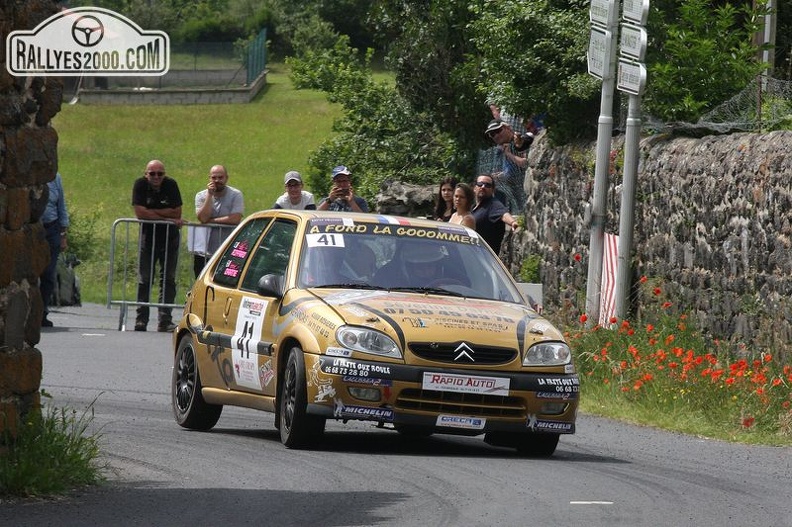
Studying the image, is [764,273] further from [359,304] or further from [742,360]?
[359,304]

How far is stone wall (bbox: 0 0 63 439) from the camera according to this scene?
8734mm

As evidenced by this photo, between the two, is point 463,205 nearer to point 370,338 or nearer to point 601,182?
point 601,182

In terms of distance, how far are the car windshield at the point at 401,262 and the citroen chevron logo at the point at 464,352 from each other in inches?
40.6

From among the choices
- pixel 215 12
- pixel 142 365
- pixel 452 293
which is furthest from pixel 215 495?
pixel 215 12

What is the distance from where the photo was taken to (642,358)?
15.2m

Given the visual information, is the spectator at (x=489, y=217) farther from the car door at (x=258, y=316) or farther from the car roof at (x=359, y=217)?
the car door at (x=258, y=316)

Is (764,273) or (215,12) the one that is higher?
(215,12)

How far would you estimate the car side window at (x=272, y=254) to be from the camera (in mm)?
12133

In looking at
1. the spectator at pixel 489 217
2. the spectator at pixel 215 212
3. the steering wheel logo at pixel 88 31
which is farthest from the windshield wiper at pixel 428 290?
the spectator at pixel 215 212

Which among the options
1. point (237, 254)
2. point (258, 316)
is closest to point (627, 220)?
point (237, 254)

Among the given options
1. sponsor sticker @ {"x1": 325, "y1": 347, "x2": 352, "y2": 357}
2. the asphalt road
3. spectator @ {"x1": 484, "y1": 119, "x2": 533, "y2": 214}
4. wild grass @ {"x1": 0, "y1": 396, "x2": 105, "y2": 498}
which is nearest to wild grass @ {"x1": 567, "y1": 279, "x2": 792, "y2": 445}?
the asphalt road

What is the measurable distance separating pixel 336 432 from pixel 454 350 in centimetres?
191

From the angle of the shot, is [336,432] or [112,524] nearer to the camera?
[112,524]

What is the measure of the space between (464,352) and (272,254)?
6.77ft
